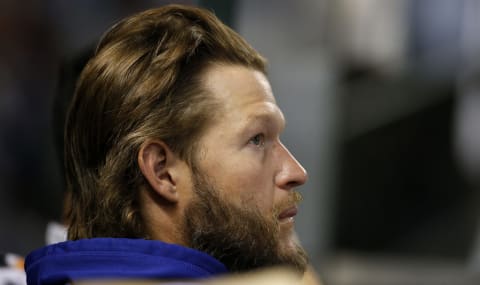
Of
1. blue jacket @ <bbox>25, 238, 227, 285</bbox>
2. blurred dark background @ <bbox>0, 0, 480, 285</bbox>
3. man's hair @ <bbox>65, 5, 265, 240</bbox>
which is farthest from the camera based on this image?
blurred dark background @ <bbox>0, 0, 480, 285</bbox>

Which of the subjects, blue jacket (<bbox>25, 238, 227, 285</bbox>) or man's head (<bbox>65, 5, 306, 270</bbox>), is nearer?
blue jacket (<bbox>25, 238, 227, 285</bbox>)

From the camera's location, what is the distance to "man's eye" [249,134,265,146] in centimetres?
201

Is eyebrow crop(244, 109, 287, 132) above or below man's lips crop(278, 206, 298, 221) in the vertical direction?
above

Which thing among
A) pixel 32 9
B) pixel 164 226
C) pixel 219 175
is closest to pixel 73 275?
pixel 164 226

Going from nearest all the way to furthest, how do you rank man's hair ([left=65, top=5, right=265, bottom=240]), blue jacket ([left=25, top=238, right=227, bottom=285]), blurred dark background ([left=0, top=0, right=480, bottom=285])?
blue jacket ([left=25, top=238, right=227, bottom=285]) < man's hair ([left=65, top=5, right=265, bottom=240]) < blurred dark background ([left=0, top=0, right=480, bottom=285])

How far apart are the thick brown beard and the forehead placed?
18 cm

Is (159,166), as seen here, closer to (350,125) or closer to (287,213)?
(287,213)

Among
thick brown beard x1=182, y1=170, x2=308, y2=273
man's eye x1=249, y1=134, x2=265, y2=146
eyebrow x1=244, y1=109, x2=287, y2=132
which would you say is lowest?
thick brown beard x1=182, y1=170, x2=308, y2=273

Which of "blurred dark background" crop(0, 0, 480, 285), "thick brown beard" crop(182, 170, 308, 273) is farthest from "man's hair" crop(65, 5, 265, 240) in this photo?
"blurred dark background" crop(0, 0, 480, 285)

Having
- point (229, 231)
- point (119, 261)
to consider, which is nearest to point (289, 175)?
point (229, 231)

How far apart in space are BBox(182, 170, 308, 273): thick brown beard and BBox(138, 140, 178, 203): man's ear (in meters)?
0.06

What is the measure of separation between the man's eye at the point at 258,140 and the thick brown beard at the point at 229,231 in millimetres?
143

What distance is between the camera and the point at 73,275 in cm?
181

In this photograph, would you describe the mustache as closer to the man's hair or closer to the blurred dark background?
the man's hair
